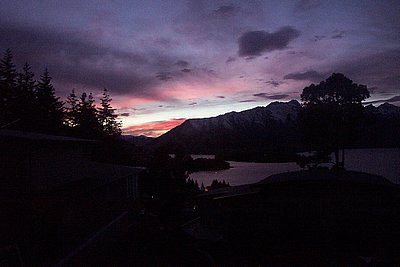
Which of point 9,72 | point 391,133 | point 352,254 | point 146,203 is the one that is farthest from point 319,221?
point 391,133

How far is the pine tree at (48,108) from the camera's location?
5394cm

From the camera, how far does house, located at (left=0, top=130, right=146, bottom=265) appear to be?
13281 millimetres

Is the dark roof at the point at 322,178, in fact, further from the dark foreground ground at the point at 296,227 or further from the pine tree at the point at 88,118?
the pine tree at the point at 88,118

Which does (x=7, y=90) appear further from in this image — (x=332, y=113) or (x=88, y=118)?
(x=332, y=113)

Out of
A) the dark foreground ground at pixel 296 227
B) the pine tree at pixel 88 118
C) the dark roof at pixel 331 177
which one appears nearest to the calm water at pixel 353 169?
the pine tree at pixel 88 118

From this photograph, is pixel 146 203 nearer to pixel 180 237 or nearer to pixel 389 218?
pixel 180 237

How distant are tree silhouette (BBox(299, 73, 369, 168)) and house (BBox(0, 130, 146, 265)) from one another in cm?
2850

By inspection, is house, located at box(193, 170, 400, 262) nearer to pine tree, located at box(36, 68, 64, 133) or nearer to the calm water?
the calm water

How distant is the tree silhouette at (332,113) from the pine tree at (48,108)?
35748 millimetres

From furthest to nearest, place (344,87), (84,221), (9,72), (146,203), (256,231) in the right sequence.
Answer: (9,72)
(344,87)
(146,203)
(84,221)
(256,231)

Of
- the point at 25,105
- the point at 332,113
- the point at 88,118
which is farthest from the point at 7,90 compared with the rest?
the point at 332,113

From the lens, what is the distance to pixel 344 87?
142 feet

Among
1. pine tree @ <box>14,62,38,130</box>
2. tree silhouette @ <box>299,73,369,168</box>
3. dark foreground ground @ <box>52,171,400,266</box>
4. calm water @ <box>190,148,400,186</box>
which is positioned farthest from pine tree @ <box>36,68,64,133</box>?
dark foreground ground @ <box>52,171,400,266</box>

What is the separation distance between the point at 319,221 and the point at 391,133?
183523mm
